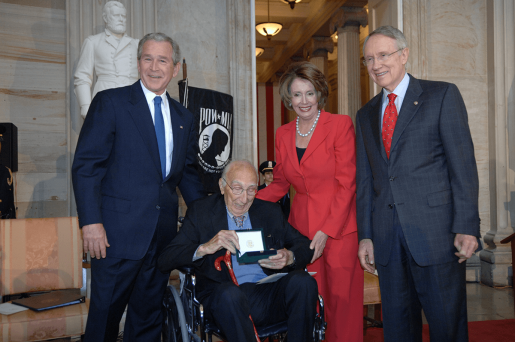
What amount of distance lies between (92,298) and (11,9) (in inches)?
149

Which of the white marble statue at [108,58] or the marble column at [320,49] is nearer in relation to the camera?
the white marble statue at [108,58]

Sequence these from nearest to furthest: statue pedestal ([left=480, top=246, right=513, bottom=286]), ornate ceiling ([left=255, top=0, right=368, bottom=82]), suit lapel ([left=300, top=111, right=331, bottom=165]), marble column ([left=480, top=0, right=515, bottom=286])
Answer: suit lapel ([left=300, top=111, right=331, bottom=165])
statue pedestal ([left=480, top=246, right=513, bottom=286])
marble column ([left=480, top=0, right=515, bottom=286])
ornate ceiling ([left=255, top=0, right=368, bottom=82])

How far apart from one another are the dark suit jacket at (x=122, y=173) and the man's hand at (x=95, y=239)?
1.2 inches

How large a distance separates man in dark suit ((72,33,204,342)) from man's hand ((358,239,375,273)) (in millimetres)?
1000

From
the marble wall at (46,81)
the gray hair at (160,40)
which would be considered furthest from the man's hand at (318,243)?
the marble wall at (46,81)

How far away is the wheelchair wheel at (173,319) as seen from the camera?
2.07 m

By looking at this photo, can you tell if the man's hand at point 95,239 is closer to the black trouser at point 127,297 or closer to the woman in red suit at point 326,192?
the black trouser at point 127,297

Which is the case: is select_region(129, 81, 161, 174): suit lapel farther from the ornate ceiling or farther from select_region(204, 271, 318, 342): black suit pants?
the ornate ceiling

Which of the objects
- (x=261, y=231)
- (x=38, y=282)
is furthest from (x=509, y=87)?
(x=38, y=282)

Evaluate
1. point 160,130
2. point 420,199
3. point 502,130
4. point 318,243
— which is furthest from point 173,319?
point 502,130

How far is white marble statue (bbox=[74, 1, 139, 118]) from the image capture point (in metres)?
3.50

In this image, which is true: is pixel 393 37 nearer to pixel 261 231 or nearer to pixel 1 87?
pixel 261 231

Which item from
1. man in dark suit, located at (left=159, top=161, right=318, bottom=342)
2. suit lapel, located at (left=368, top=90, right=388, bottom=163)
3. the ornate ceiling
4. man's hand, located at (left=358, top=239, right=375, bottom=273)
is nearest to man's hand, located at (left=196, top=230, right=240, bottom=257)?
man in dark suit, located at (left=159, top=161, right=318, bottom=342)

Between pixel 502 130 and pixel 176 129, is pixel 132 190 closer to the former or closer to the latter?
pixel 176 129
